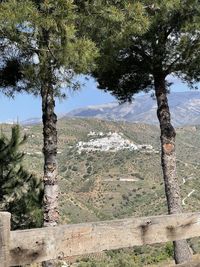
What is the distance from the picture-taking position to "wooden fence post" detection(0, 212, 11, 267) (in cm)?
331

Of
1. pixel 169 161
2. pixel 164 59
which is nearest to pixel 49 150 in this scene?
pixel 169 161

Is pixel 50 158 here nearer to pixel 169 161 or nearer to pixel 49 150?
pixel 49 150

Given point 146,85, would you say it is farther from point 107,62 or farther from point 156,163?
point 156,163

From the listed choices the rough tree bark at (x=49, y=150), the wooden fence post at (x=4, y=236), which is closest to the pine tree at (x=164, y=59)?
the rough tree bark at (x=49, y=150)

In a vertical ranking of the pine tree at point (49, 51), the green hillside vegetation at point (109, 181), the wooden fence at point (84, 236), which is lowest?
the green hillside vegetation at point (109, 181)

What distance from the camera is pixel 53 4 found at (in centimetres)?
754

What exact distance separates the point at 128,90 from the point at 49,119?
5730 mm

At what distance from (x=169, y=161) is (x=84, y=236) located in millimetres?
8992

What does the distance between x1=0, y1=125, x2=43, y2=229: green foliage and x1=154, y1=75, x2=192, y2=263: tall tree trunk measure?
4.93 metres

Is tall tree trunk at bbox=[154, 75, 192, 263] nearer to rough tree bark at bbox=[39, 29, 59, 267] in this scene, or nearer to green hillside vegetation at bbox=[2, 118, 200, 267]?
rough tree bark at bbox=[39, 29, 59, 267]

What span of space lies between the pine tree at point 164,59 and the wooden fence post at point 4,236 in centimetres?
789

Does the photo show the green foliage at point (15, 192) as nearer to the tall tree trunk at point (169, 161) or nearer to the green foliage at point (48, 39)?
the tall tree trunk at point (169, 161)

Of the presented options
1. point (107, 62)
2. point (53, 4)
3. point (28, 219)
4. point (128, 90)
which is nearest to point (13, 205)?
point (28, 219)

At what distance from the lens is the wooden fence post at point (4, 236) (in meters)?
3.31
